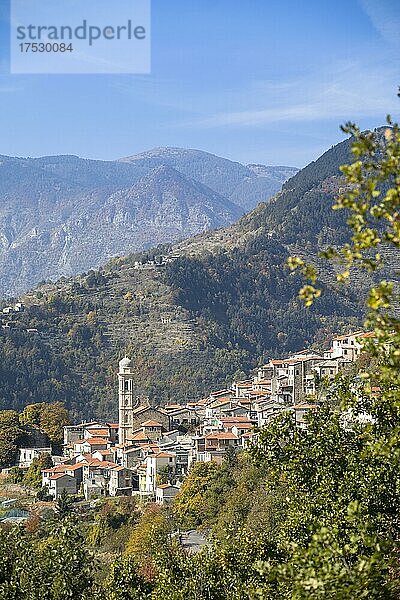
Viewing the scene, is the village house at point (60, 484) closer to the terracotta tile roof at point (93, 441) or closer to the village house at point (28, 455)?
the village house at point (28, 455)

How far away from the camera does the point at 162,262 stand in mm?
89688

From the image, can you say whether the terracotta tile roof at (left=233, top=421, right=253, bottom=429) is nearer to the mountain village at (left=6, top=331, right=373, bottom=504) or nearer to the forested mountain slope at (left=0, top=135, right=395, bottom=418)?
the mountain village at (left=6, top=331, right=373, bottom=504)

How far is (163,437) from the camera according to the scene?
126 ft

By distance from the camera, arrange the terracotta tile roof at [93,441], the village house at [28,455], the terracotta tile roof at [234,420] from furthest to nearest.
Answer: the terracotta tile roof at [93,441]
the village house at [28,455]
the terracotta tile roof at [234,420]

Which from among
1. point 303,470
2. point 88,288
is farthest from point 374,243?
point 88,288

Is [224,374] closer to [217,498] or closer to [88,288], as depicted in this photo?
[88,288]

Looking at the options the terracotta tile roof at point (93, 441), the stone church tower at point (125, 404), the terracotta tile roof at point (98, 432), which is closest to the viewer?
the terracotta tile roof at point (93, 441)

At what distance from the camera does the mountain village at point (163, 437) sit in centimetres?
3353

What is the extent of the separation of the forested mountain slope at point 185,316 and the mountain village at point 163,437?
18.4 m

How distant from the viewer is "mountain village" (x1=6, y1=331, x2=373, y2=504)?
110 ft

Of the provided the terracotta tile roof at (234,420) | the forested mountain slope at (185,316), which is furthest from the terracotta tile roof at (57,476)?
the forested mountain slope at (185,316)

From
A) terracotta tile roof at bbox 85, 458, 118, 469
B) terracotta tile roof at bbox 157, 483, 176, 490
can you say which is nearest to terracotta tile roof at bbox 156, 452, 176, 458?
terracotta tile roof at bbox 157, 483, 176, 490

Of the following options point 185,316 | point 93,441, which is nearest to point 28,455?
point 93,441

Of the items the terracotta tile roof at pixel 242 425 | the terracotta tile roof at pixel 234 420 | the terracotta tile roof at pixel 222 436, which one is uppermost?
the terracotta tile roof at pixel 242 425
